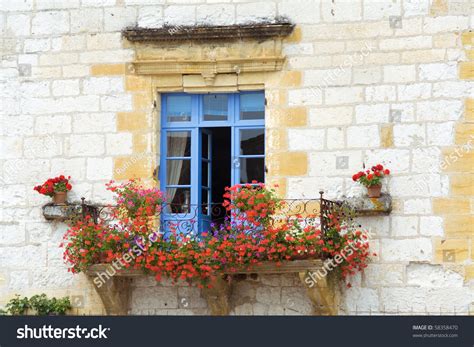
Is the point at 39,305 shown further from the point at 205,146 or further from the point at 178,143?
the point at 205,146

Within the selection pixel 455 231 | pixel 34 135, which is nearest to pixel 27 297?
pixel 34 135

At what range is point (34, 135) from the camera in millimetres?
12352

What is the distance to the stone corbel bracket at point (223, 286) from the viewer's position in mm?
11281

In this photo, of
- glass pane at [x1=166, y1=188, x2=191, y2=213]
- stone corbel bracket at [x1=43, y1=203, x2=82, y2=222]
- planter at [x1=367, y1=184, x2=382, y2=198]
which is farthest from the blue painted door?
planter at [x1=367, y1=184, x2=382, y2=198]

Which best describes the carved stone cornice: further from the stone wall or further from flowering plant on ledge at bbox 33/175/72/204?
flowering plant on ledge at bbox 33/175/72/204

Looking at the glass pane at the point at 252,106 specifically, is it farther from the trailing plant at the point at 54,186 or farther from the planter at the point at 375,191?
the trailing plant at the point at 54,186

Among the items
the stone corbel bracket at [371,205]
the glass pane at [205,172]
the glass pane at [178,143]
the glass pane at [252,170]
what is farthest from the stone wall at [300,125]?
the glass pane at [205,172]

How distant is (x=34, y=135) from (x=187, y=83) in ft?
5.48

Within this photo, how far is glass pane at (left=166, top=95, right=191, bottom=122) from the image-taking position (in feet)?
40.4

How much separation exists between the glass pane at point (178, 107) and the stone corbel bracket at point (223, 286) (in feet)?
5.59

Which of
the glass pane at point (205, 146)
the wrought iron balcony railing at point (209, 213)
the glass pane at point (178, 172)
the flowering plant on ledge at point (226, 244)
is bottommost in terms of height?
the flowering plant on ledge at point (226, 244)

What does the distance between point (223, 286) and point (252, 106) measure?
1879mm

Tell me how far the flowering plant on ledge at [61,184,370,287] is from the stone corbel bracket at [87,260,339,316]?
0.09 meters
